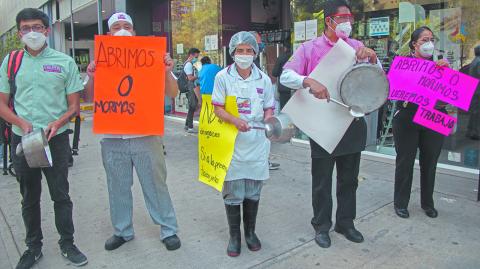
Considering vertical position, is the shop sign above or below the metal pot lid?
above

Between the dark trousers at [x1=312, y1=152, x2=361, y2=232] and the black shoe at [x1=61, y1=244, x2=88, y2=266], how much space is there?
1.92 metres

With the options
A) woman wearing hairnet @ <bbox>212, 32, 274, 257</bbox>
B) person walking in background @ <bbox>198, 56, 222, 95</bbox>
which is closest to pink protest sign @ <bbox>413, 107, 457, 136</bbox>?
woman wearing hairnet @ <bbox>212, 32, 274, 257</bbox>

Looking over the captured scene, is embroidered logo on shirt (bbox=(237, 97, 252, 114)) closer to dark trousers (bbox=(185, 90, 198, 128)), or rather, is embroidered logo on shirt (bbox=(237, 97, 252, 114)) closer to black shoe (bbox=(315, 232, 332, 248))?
black shoe (bbox=(315, 232, 332, 248))

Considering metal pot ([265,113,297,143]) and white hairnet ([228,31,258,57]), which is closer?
metal pot ([265,113,297,143])

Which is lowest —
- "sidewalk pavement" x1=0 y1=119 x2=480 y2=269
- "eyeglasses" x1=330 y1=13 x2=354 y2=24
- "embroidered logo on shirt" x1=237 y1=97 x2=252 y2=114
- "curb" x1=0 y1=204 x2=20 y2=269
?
"curb" x1=0 y1=204 x2=20 y2=269

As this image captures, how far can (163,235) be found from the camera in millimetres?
3682

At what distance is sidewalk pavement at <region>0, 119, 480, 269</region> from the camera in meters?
3.40

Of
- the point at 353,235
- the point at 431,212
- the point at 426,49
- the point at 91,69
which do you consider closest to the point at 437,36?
the point at 426,49

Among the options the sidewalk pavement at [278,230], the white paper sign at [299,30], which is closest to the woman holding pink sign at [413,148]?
the sidewalk pavement at [278,230]

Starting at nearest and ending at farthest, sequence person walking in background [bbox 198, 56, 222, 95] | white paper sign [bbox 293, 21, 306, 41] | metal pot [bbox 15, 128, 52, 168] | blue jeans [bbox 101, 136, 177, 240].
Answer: metal pot [bbox 15, 128, 52, 168] < blue jeans [bbox 101, 136, 177, 240] < person walking in background [bbox 198, 56, 222, 95] < white paper sign [bbox 293, 21, 306, 41]

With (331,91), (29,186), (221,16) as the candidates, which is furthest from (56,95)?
(221,16)

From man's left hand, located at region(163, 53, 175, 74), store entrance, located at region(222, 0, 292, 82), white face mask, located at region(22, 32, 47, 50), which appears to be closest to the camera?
white face mask, located at region(22, 32, 47, 50)

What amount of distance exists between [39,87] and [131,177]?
3.29 ft

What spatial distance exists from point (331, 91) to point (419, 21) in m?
3.73
